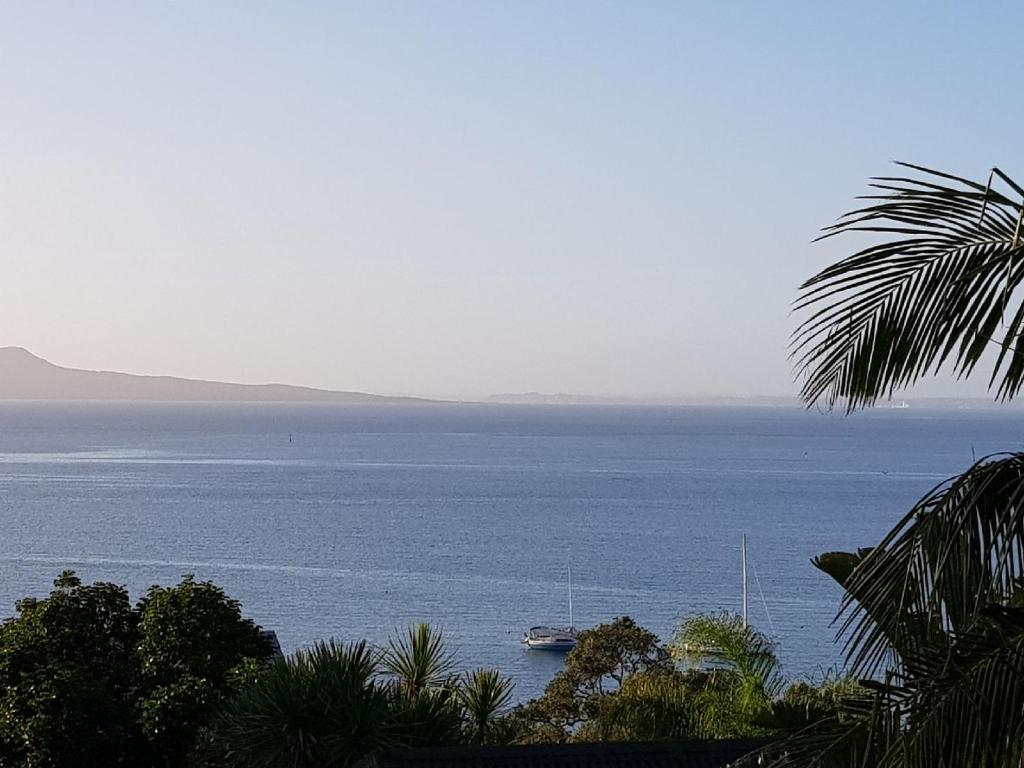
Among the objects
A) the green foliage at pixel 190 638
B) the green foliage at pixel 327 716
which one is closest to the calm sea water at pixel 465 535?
the green foliage at pixel 190 638

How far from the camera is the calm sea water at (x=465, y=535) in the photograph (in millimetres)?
61500

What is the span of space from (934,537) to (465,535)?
82.9 metres

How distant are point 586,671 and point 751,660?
12537mm

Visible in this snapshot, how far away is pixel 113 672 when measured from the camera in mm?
19359

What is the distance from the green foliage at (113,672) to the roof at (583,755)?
20.4ft

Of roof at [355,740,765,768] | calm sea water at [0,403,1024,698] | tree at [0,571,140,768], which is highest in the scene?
roof at [355,740,765,768]

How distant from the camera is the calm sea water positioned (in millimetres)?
61500

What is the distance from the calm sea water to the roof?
84.6ft

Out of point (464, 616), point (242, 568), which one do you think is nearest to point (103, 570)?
point (242, 568)

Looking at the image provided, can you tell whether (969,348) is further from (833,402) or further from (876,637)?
(876,637)

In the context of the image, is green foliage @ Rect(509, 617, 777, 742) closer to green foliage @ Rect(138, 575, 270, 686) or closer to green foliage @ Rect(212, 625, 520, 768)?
green foliage @ Rect(212, 625, 520, 768)

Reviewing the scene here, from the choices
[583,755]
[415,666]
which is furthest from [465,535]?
[583,755]

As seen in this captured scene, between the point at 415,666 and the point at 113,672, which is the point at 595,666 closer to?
the point at 113,672

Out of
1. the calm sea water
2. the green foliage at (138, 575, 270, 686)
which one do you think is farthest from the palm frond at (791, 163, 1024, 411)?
the calm sea water
